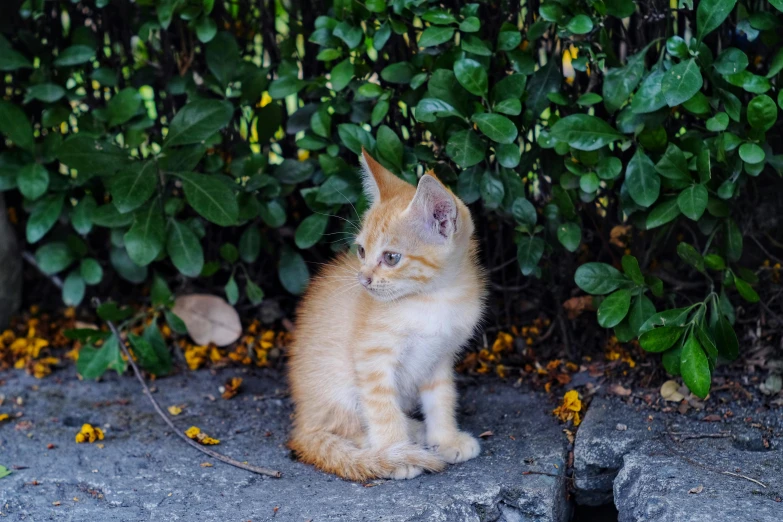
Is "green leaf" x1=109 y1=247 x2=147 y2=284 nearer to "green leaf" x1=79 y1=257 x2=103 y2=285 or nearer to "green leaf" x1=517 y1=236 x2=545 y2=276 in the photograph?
"green leaf" x1=79 y1=257 x2=103 y2=285

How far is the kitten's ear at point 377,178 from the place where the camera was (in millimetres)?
3137

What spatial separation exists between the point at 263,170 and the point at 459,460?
1.64 metres

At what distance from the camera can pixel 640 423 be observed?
128 inches

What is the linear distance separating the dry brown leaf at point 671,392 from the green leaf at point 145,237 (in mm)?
2224

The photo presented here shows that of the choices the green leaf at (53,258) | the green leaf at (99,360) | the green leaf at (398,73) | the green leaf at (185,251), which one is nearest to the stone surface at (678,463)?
the green leaf at (398,73)

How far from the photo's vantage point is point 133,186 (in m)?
3.50

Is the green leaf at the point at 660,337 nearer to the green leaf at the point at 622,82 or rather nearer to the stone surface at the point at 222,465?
the stone surface at the point at 222,465

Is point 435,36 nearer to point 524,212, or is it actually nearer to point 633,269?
point 524,212

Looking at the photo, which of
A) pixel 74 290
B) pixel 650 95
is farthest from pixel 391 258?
pixel 74 290

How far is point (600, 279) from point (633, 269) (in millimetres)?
142

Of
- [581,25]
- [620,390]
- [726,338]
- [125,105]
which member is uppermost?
[581,25]

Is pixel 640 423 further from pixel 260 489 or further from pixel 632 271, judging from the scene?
pixel 260 489

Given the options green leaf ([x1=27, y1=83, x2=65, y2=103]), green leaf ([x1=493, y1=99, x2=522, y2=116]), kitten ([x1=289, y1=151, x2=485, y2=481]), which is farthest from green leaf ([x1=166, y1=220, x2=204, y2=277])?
green leaf ([x1=493, y1=99, x2=522, y2=116])

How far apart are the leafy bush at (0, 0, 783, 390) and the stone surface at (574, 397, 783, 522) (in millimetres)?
271
